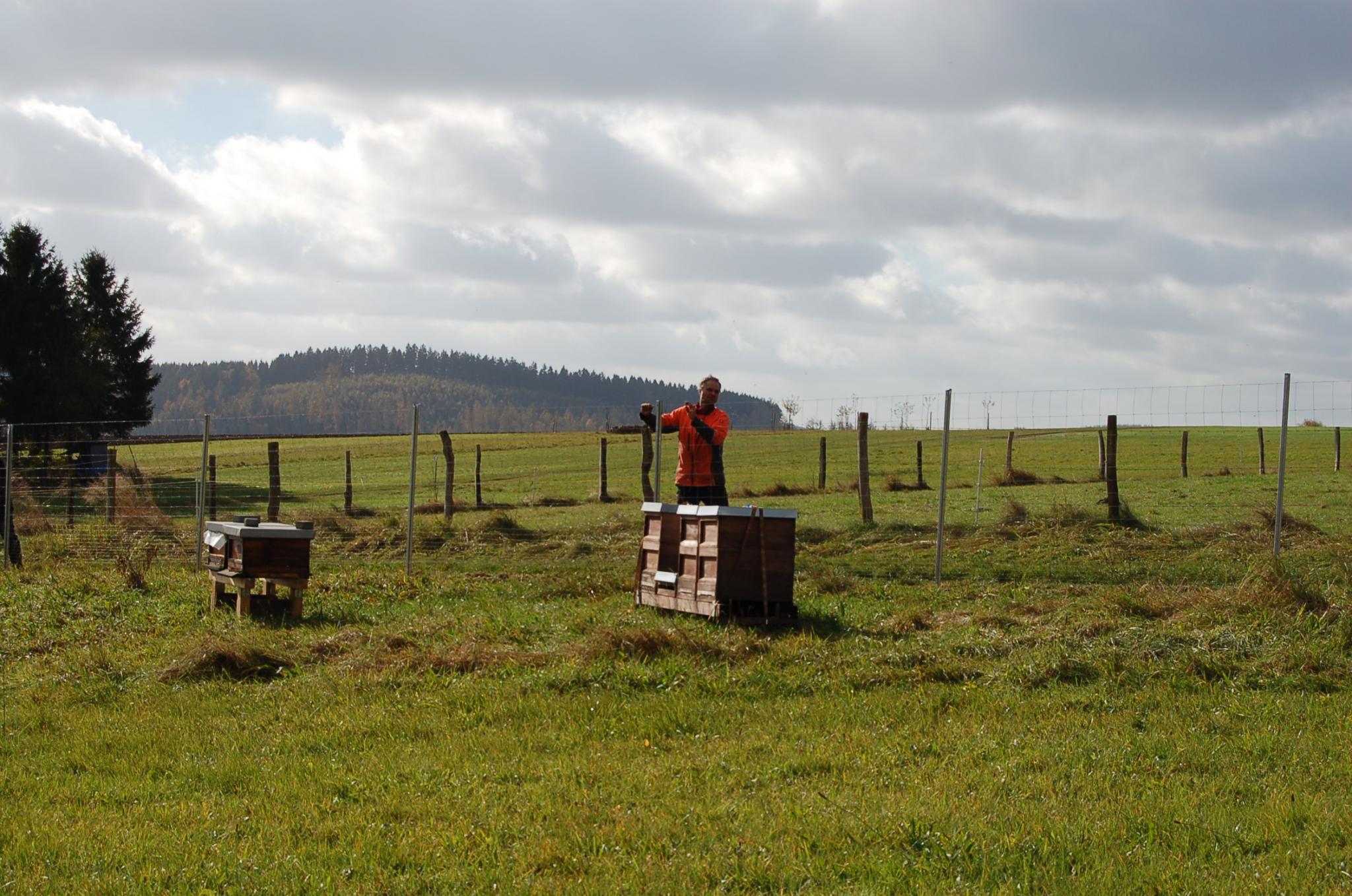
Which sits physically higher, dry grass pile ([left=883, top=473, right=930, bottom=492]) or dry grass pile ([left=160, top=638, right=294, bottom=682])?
dry grass pile ([left=883, top=473, right=930, bottom=492])

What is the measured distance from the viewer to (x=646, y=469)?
93.7 feet

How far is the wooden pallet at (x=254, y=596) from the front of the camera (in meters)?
12.6

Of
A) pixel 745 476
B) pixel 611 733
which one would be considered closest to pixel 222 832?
pixel 611 733

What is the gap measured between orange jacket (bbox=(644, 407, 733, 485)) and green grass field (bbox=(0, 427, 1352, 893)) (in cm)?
167

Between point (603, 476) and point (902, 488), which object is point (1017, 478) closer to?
point (902, 488)

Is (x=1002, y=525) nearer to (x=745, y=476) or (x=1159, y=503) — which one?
(x=1159, y=503)

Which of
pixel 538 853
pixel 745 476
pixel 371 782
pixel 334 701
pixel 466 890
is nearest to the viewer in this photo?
pixel 466 890

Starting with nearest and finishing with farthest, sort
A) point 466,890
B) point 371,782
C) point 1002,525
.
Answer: point 466,890 < point 371,782 < point 1002,525

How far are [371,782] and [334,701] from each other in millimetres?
2209

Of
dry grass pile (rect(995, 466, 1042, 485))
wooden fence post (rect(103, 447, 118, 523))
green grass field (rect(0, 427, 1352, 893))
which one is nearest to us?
green grass field (rect(0, 427, 1352, 893))

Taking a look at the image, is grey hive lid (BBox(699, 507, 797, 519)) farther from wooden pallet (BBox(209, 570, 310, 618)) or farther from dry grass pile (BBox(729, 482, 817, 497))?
dry grass pile (BBox(729, 482, 817, 497))

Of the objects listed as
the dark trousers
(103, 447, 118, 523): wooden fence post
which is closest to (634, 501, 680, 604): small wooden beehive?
the dark trousers

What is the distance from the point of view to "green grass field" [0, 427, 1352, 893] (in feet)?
17.9

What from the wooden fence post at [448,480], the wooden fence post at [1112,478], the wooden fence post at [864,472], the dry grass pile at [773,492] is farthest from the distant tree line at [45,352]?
the wooden fence post at [1112,478]
